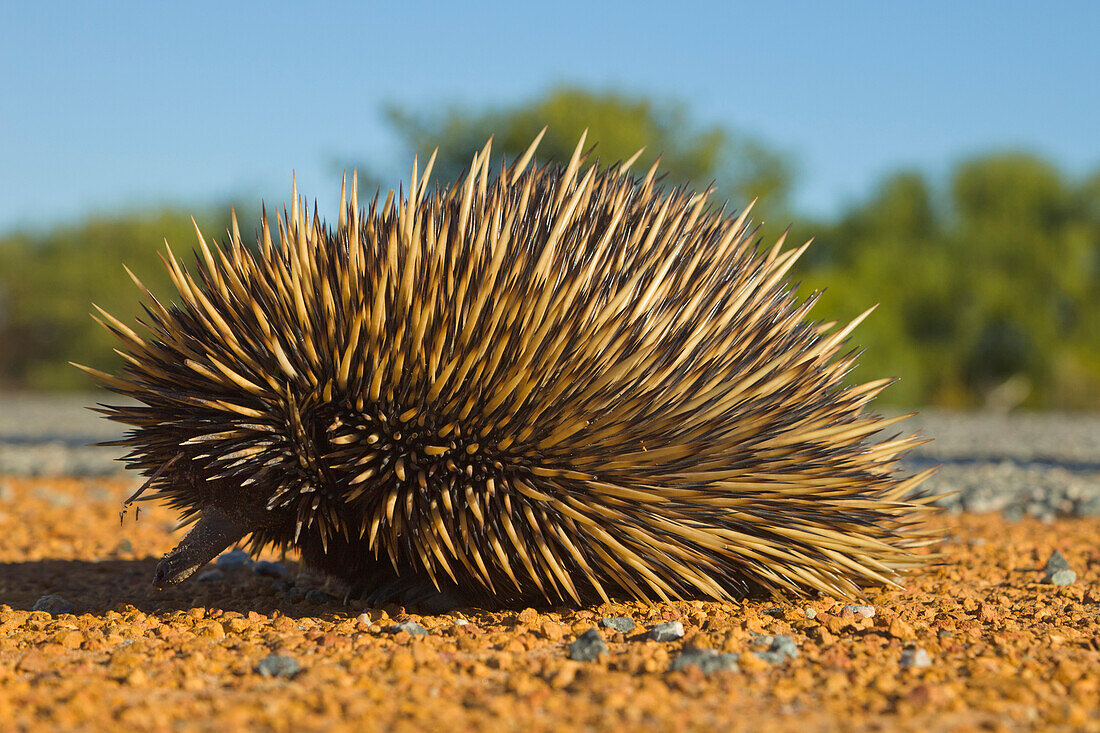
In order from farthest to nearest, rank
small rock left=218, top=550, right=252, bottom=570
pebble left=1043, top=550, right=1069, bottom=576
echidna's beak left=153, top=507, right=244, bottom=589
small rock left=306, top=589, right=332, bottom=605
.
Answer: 1. small rock left=218, top=550, right=252, bottom=570
2. pebble left=1043, top=550, right=1069, bottom=576
3. small rock left=306, top=589, right=332, bottom=605
4. echidna's beak left=153, top=507, right=244, bottom=589

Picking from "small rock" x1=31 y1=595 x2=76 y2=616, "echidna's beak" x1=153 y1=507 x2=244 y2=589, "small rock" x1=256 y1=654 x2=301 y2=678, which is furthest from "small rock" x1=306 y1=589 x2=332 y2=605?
"small rock" x1=256 y1=654 x2=301 y2=678

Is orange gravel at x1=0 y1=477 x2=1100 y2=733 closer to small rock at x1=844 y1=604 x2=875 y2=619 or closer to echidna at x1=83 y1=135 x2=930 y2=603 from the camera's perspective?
small rock at x1=844 y1=604 x2=875 y2=619

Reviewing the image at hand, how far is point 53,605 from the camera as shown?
13.9 feet

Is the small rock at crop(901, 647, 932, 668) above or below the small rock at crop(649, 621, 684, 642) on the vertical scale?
above

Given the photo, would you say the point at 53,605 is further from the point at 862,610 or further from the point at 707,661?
the point at 862,610

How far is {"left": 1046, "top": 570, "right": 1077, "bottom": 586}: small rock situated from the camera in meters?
4.73

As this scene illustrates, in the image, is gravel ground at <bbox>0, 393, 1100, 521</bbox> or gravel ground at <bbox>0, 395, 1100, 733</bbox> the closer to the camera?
gravel ground at <bbox>0, 395, 1100, 733</bbox>

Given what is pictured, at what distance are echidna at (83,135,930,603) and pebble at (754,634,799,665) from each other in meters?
0.56

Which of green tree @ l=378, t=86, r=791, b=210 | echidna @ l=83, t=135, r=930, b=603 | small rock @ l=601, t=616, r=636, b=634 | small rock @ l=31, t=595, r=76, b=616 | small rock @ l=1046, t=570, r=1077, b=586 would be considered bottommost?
small rock @ l=31, t=595, r=76, b=616

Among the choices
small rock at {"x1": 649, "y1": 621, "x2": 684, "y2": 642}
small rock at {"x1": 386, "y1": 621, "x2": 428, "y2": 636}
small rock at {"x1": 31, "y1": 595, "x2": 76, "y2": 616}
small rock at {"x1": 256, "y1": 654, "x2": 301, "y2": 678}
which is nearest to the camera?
small rock at {"x1": 256, "y1": 654, "x2": 301, "y2": 678}

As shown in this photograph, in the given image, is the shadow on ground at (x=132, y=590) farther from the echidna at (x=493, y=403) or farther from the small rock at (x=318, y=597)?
the echidna at (x=493, y=403)

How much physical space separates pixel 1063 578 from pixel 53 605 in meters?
4.29

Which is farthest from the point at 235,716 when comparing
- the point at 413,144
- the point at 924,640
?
the point at 413,144

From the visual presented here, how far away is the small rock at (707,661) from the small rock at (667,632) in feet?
0.94
